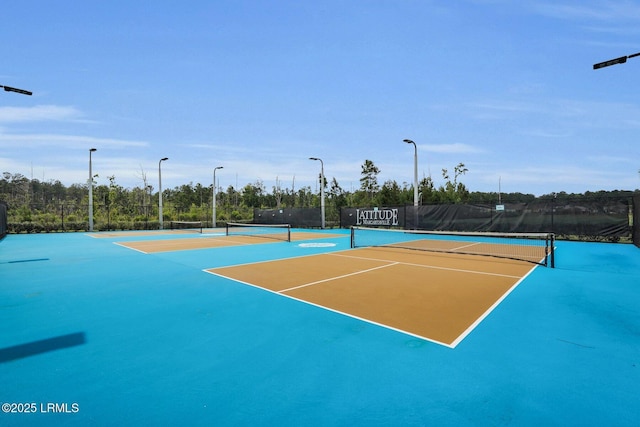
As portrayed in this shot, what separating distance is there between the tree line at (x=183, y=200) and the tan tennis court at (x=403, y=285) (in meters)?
11.7

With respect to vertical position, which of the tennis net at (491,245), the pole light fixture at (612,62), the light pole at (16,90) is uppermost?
the light pole at (16,90)

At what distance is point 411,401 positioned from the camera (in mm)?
2961

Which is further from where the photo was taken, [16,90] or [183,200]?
[183,200]

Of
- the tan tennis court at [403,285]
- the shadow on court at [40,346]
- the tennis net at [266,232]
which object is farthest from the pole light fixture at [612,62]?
the tennis net at [266,232]

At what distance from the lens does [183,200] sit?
6344cm

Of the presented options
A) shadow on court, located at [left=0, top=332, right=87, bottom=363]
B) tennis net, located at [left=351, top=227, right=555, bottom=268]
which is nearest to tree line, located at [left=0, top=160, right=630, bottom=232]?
tennis net, located at [left=351, top=227, right=555, bottom=268]

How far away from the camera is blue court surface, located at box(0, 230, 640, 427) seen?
281 centimetres

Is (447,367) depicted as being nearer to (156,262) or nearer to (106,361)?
(106,361)

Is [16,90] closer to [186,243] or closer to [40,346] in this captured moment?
[186,243]

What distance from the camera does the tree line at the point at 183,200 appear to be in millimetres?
30378

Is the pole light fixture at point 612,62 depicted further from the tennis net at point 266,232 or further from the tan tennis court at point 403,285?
the tennis net at point 266,232

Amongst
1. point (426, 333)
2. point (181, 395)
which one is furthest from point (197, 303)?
point (426, 333)

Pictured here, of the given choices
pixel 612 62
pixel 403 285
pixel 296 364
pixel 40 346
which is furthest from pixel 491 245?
pixel 40 346

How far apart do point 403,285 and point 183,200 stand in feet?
205
